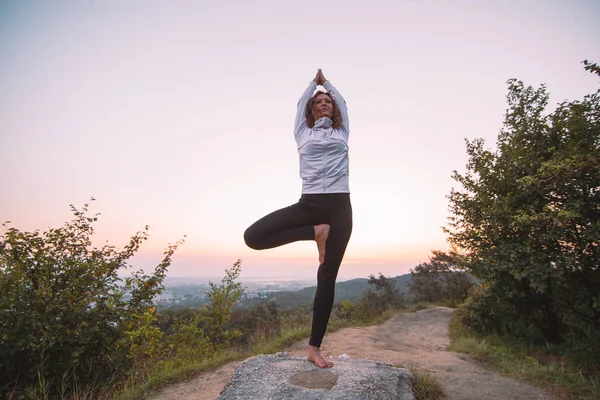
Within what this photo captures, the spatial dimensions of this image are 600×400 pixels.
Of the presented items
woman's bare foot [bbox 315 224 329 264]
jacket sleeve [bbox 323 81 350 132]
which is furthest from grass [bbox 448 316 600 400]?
jacket sleeve [bbox 323 81 350 132]

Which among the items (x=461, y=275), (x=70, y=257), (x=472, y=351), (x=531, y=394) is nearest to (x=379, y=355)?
(x=472, y=351)

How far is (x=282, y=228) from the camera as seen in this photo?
10.2 ft

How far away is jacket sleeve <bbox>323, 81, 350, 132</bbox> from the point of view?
361 centimetres

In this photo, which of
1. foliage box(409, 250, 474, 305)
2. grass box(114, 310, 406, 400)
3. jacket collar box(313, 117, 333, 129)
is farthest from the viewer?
foliage box(409, 250, 474, 305)

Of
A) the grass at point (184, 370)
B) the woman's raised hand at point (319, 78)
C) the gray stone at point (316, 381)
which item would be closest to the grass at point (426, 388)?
the gray stone at point (316, 381)

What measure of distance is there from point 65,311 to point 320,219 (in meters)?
3.59

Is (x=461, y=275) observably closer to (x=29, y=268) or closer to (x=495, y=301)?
(x=495, y=301)

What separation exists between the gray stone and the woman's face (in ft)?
8.50

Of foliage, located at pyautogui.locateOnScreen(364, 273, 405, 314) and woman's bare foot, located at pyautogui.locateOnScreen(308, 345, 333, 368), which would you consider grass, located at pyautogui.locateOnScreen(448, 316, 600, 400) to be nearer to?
woman's bare foot, located at pyautogui.locateOnScreen(308, 345, 333, 368)

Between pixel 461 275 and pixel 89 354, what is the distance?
73.4 ft

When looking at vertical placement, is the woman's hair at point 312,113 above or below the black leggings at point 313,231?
above

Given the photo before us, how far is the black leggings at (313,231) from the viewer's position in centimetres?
309

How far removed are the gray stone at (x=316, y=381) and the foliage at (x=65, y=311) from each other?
88.9 inches

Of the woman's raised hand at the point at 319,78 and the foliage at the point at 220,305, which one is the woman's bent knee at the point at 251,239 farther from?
the foliage at the point at 220,305
